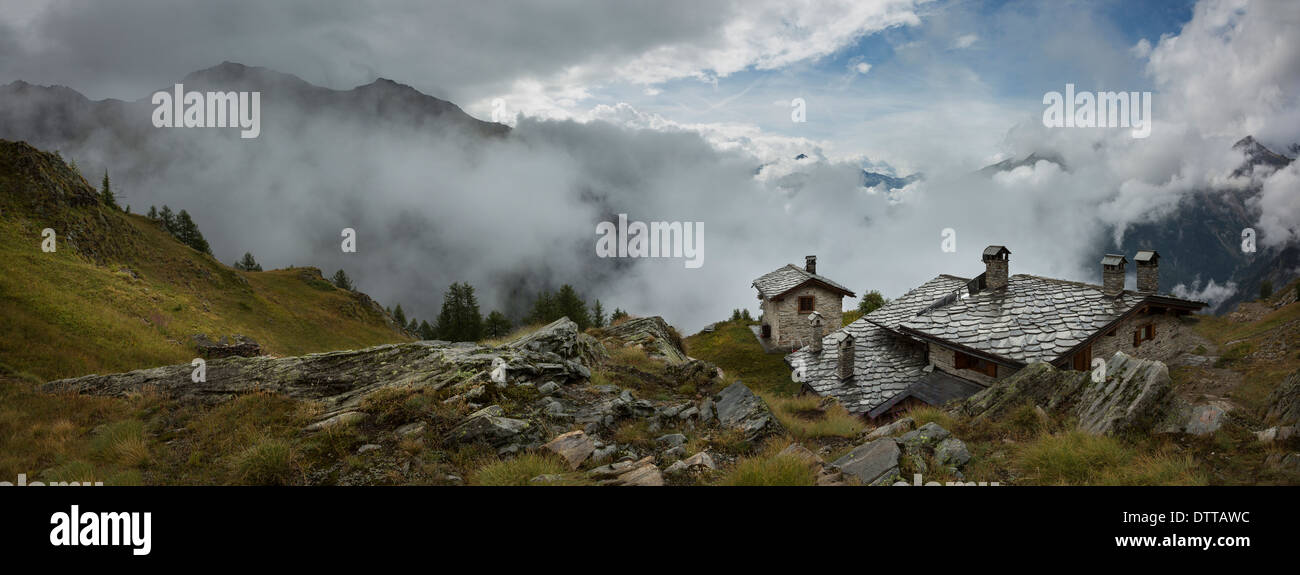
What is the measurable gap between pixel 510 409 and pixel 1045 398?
1278cm

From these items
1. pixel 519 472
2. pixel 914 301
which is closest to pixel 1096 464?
pixel 519 472

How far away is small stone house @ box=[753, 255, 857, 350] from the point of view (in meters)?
47.0

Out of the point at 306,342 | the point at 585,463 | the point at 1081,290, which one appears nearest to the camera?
the point at 585,463

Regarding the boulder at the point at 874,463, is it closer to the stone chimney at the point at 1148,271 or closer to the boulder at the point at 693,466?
the boulder at the point at 693,466

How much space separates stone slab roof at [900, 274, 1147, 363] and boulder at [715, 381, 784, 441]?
12775 mm

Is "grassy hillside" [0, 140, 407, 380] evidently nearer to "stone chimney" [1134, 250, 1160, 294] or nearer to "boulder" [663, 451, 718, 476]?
"boulder" [663, 451, 718, 476]

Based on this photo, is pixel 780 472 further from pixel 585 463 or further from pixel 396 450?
pixel 396 450

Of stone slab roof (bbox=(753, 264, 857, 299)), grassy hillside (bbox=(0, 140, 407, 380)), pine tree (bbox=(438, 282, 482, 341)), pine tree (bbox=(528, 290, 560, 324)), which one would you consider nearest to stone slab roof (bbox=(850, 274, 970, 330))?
stone slab roof (bbox=(753, 264, 857, 299))

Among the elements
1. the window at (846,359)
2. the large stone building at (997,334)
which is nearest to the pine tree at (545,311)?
the large stone building at (997,334)

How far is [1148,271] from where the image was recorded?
22.5 m

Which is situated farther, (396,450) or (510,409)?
(510,409)
